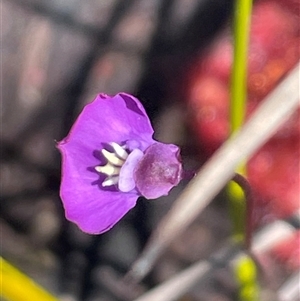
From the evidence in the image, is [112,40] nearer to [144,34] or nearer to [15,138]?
[144,34]

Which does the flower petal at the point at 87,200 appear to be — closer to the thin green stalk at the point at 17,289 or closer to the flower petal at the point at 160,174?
the flower petal at the point at 160,174

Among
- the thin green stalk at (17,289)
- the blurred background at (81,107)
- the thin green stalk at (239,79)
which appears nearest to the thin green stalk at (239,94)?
the thin green stalk at (239,79)

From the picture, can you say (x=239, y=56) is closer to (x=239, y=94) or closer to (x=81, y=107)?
(x=239, y=94)

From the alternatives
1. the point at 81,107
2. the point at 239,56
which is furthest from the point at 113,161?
the point at 81,107

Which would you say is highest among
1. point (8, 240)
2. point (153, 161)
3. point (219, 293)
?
point (153, 161)

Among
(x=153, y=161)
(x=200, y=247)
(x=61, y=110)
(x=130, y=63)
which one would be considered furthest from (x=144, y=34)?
(x=153, y=161)

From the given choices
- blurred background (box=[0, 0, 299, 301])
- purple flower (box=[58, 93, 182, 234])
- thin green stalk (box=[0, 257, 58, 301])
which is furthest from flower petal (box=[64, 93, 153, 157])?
blurred background (box=[0, 0, 299, 301])
